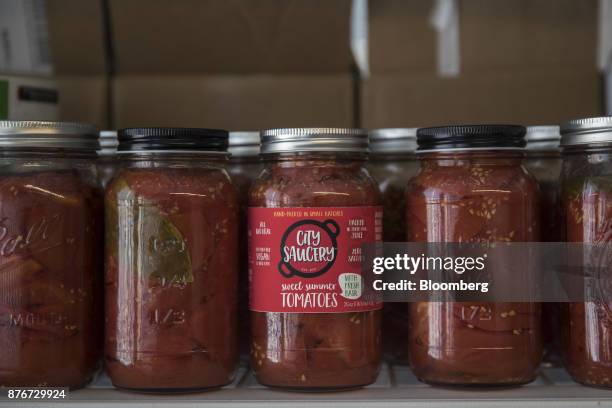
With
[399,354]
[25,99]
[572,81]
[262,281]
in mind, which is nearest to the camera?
[262,281]

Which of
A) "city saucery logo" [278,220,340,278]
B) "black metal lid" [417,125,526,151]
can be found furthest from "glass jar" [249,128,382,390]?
"black metal lid" [417,125,526,151]

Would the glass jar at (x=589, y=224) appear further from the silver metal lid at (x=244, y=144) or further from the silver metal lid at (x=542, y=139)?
the silver metal lid at (x=244, y=144)

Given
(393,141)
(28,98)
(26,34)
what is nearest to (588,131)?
(393,141)

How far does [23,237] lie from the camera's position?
992 mm

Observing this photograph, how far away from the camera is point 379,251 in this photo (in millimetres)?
1030

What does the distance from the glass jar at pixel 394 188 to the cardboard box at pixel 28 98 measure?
1.99 ft

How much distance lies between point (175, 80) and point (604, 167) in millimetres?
835

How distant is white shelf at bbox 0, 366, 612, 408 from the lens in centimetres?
95

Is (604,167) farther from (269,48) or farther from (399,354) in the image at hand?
(269,48)

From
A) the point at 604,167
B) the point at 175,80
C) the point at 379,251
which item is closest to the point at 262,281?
the point at 379,251

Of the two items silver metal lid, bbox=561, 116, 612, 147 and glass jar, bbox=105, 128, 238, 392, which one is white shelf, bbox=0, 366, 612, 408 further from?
silver metal lid, bbox=561, 116, 612, 147

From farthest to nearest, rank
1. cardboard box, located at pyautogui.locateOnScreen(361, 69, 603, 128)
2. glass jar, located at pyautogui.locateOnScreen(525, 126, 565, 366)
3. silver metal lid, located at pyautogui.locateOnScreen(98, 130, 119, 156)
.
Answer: cardboard box, located at pyautogui.locateOnScreen(361, 69, 603, 128) → silver metal lid, located at pyautogui.locateOnScreen(98, 130, 119, 156) → glass jar, located at pyautogui.locateOnScreen(525, 126, 565, 366)

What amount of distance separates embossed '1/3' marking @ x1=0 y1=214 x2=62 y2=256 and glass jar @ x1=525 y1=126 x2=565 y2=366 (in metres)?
0.72

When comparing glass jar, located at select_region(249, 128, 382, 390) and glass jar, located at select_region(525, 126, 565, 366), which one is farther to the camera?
glass jar, located at select_region(525, 126, 565, 366)
